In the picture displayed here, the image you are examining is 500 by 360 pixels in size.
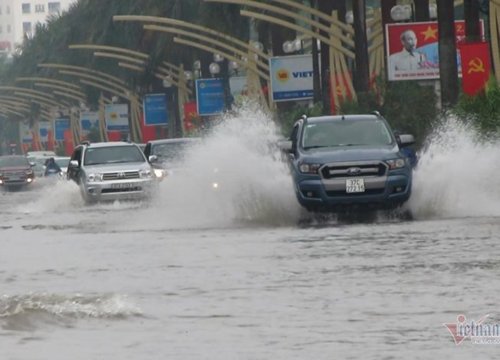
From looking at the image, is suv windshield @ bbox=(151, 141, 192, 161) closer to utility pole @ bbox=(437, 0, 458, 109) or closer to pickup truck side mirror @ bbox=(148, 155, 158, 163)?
pickup truck side mirror @ bbox=(148, 155, 158, 163)

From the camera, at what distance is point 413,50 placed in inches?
2020

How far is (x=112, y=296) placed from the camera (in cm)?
1684

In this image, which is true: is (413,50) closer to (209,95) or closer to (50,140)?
(209,95)

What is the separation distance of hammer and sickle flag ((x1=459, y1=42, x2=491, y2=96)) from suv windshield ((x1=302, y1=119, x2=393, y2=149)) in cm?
1347

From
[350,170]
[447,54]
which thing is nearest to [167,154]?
[447,54]

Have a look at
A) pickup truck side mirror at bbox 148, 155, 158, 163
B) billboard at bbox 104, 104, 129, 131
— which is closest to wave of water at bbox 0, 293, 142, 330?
pickup truck side mirror at bbox 148, 155, 158, 163

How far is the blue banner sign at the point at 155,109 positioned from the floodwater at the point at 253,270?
68.5 meters

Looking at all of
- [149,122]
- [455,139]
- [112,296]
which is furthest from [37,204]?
[149,122]

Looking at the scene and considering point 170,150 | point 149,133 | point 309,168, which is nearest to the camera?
point 309,168

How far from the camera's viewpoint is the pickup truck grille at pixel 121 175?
145 feet

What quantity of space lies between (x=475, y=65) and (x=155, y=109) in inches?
2499

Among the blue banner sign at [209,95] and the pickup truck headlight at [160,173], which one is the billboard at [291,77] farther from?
the pickup truck headlight at [160,173]

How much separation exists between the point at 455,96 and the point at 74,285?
28169 millimetres

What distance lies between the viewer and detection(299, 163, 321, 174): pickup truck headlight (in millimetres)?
28609
